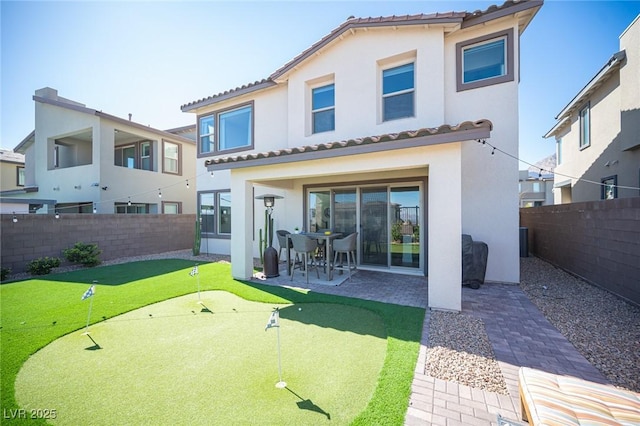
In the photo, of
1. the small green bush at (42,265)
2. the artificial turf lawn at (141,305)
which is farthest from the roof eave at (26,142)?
the artificial turf lawn at (141,305)

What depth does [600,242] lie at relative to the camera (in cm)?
632

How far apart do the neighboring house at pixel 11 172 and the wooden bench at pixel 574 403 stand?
94.5 feet

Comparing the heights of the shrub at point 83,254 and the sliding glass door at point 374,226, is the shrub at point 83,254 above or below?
below

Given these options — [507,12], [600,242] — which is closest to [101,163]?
[507,12]

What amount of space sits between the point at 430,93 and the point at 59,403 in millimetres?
9305

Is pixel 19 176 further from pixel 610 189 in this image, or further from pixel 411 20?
pixel 610 189

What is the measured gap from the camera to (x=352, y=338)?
4160 millimetres

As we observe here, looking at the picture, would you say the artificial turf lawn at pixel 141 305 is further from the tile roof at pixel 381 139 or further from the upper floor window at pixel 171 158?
the upper floor window at pixel 171 158

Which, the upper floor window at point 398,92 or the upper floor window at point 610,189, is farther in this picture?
the upper floor window at point 610,189

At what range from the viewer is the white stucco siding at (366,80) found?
746 centimetres

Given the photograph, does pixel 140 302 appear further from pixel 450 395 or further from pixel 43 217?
pixel 43 217

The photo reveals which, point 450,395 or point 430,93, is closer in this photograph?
point 450,395

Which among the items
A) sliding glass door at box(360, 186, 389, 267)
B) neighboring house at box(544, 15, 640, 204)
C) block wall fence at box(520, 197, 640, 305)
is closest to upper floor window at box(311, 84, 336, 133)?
sliding glass door at box(360, 186, 389, 267)

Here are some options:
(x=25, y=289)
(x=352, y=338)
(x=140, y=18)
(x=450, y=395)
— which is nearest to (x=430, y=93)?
(x=352, y=338)
